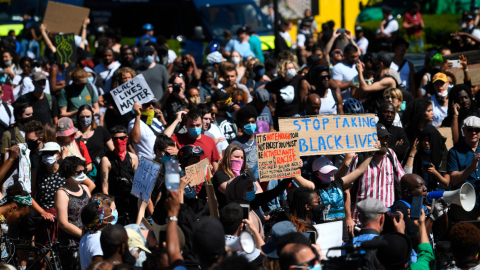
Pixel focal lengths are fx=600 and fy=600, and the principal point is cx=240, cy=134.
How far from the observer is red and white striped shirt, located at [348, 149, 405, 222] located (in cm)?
607

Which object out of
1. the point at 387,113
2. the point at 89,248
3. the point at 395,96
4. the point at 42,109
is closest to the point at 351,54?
the point at 395,96

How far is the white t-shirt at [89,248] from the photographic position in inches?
173

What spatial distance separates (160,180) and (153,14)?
38.9ft

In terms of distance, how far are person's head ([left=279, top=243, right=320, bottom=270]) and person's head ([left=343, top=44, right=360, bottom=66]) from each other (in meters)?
5.66

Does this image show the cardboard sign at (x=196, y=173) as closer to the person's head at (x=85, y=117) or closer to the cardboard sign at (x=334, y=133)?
the cardboard sign at (x=334, y=133)

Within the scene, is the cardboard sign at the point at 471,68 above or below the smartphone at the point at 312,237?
above

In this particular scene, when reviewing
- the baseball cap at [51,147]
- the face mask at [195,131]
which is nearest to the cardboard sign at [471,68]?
the face mask at [195,131]

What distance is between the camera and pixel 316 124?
20.1 feet

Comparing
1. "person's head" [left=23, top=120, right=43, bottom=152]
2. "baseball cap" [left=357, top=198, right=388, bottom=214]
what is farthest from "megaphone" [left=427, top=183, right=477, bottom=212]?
"person's head" [left=23, top=120, right=43, bottom=152]

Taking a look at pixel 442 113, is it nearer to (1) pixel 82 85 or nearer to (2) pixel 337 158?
(2) pixel 337 158

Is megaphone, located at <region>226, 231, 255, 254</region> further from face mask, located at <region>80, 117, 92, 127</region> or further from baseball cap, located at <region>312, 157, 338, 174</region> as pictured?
face mask, located at <region>80, 117, 92, 127</region>

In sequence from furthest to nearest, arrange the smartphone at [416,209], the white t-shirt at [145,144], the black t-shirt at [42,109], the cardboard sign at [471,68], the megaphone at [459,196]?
the cardboard sign at [471,68]
the black t-shirt at [42,109]
the white t-shirt at [145,144]
the megaphone at [459,196]
the smartphone at [416,209]

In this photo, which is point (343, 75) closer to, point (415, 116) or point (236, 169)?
point (415, 116)

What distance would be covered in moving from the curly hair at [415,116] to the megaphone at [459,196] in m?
2.08
